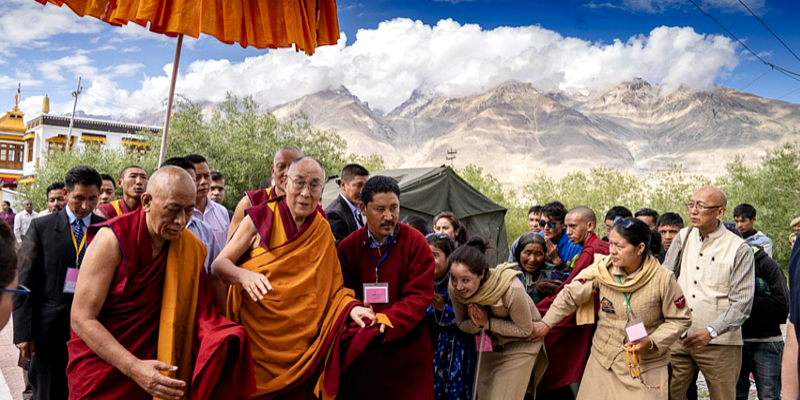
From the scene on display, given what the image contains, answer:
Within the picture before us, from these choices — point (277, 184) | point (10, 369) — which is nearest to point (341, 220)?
point (277, 184)

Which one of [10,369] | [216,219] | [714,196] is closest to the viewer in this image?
[714,196]

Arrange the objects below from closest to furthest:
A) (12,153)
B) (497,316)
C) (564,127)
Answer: (497,316) < (12,153) < (564,127)

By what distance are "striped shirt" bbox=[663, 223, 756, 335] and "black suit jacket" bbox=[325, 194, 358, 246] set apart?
2.70m

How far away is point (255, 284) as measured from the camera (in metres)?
3.04

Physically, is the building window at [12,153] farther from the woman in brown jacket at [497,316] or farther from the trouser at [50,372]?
the woman in brown jacket at [497,316]

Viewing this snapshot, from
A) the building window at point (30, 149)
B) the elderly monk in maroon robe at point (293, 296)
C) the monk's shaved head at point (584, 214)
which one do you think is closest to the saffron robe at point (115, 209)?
the elderly monk in maroon robe at point (293, 296)

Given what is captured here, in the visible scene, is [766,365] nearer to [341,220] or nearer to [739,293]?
[739,293]

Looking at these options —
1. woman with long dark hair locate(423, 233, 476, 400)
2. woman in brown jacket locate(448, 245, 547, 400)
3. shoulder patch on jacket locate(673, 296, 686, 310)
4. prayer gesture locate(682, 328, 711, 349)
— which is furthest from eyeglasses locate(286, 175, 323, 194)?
prayer gesture locate(682, 328, 711, 349)

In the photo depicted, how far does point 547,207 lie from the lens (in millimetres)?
6078

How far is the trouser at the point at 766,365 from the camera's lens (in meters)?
4.68

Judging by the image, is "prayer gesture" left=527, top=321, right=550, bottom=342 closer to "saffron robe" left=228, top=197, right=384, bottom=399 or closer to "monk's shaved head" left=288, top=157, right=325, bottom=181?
"saffron robe" left=228, top=197, right=384, bottom=399

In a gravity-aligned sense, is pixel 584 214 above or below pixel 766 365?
above

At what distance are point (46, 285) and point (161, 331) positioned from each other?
1.71 m

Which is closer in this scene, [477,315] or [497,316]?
[477,315]
